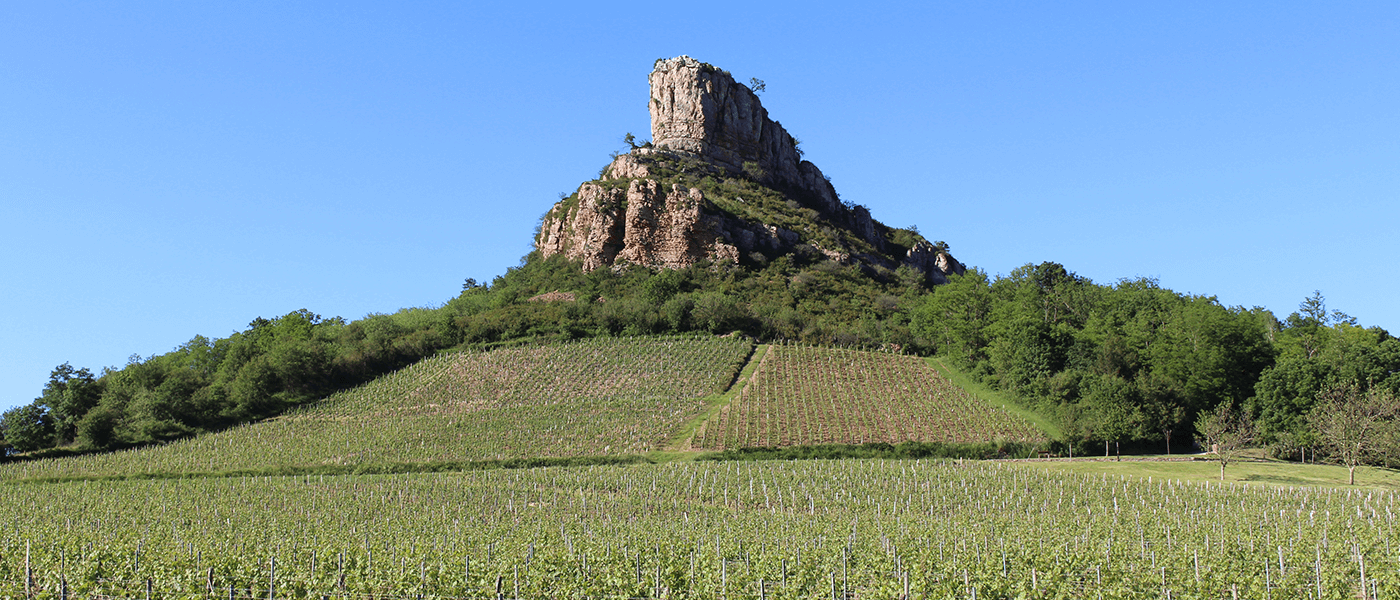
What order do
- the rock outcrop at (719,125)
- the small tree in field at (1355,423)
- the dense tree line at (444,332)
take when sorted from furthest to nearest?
the rock outcrop at (719,125) → the dense tree line at (444,332) → the small tree in field at (1355,423)

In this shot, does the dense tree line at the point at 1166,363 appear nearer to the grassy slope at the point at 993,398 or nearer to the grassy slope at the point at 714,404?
the grassy slope at the point at 993,398

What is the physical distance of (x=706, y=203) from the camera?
105375 mm

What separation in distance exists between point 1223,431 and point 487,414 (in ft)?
141

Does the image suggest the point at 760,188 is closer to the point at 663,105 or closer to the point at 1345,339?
the point at 663,105

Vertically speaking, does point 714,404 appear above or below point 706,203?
below

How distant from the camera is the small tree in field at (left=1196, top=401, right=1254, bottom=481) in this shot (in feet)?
142

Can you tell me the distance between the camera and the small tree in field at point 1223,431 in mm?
43156

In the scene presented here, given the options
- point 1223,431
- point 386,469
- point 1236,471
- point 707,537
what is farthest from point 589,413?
point 1223,431

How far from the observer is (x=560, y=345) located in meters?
76.2

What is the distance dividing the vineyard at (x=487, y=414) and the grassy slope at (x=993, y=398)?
15323mm

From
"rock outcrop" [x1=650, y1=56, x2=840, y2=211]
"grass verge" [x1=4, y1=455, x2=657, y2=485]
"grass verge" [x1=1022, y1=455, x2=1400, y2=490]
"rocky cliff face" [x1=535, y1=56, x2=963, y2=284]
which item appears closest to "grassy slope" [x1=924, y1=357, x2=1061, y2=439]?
"grass verge" [x1=1022, y1=455, x2=1400, y2=490]

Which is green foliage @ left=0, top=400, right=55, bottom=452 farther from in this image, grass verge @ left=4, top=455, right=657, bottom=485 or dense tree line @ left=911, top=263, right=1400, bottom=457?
dense tree line @ left=911, top=263, right=1400, bottom=457

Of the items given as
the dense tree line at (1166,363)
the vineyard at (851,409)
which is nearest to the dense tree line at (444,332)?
the vineyard at (851,409)

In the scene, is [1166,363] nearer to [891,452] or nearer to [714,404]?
[891,452]
